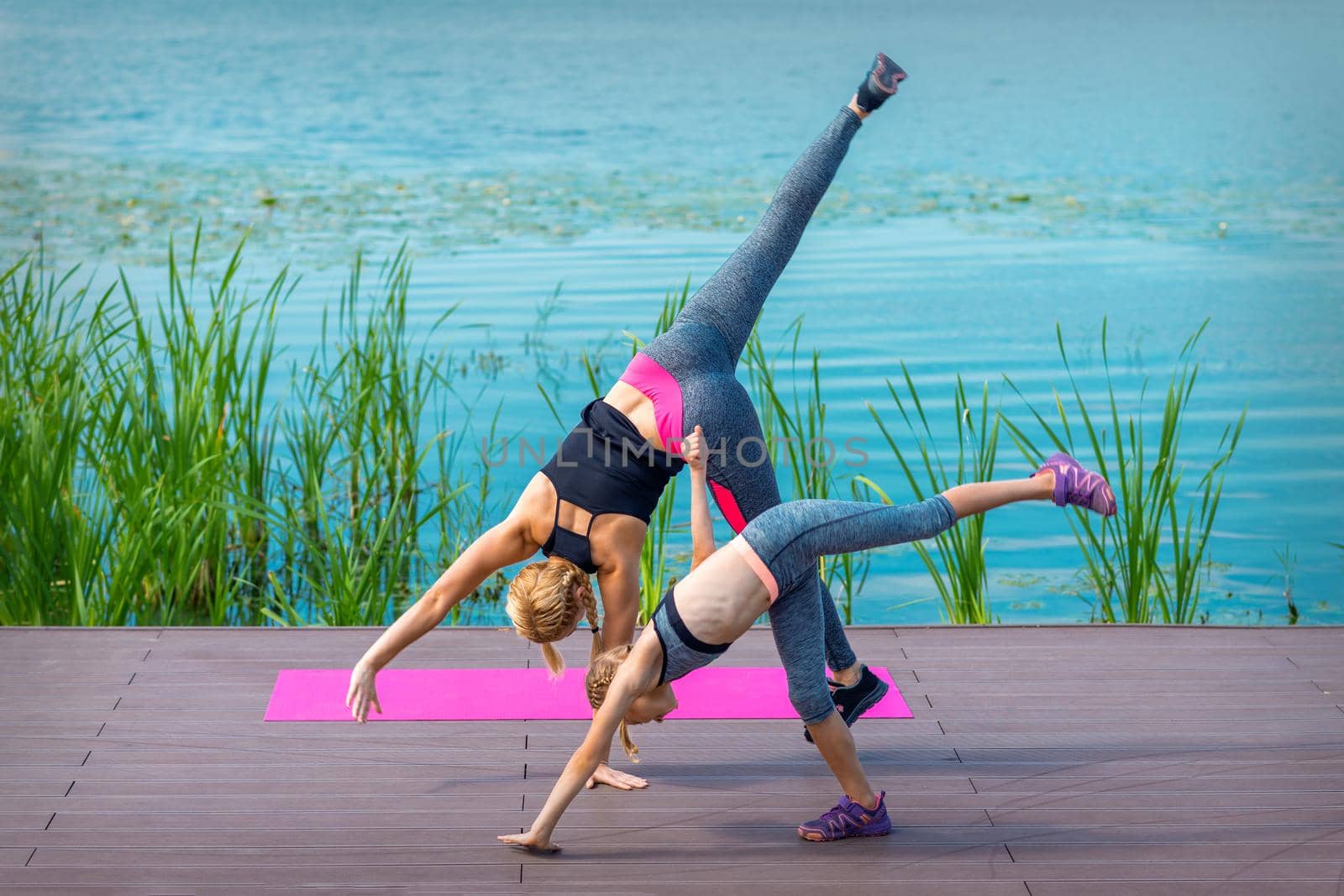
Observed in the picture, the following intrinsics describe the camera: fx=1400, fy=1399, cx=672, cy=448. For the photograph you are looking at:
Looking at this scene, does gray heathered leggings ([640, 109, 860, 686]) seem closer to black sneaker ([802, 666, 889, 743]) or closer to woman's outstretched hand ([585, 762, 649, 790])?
black sneaker ([802, 666, 889, 743])

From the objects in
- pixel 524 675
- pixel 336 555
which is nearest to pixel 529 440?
pixel 336 555

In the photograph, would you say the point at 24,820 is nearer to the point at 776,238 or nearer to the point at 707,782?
the point at 707,782

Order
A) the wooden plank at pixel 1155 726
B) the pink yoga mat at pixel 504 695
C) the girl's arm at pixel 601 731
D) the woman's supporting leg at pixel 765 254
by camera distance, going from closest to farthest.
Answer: the girl's arm at pixel 601 731 < the woman's supporting leg at pixel 765 254 < the wooden plank at pixel 1155 726 < the pink yoga mat at pixel 504 695

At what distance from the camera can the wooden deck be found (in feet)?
9.07

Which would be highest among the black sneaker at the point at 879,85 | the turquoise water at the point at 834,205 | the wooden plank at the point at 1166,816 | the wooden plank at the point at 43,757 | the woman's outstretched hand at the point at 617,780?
the black sneaker at the point at 879,85

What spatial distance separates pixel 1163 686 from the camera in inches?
148

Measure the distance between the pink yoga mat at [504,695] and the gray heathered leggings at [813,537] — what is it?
75 centimetres

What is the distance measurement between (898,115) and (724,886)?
59.2 ft

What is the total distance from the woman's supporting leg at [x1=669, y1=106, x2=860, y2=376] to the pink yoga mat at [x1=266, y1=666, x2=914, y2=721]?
36.3 inches

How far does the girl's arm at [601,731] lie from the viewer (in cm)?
268

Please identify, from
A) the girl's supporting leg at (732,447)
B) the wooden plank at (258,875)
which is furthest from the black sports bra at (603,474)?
the wooden plank at (258,875)

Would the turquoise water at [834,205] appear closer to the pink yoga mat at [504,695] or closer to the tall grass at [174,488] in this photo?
the tall grass at [174,488]

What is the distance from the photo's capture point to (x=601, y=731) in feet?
8.84

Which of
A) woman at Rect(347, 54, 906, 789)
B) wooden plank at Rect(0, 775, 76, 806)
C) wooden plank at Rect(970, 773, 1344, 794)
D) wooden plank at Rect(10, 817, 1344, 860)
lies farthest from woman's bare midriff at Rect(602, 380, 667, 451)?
wooden plank at Rect(0, 775, 76, 806)
